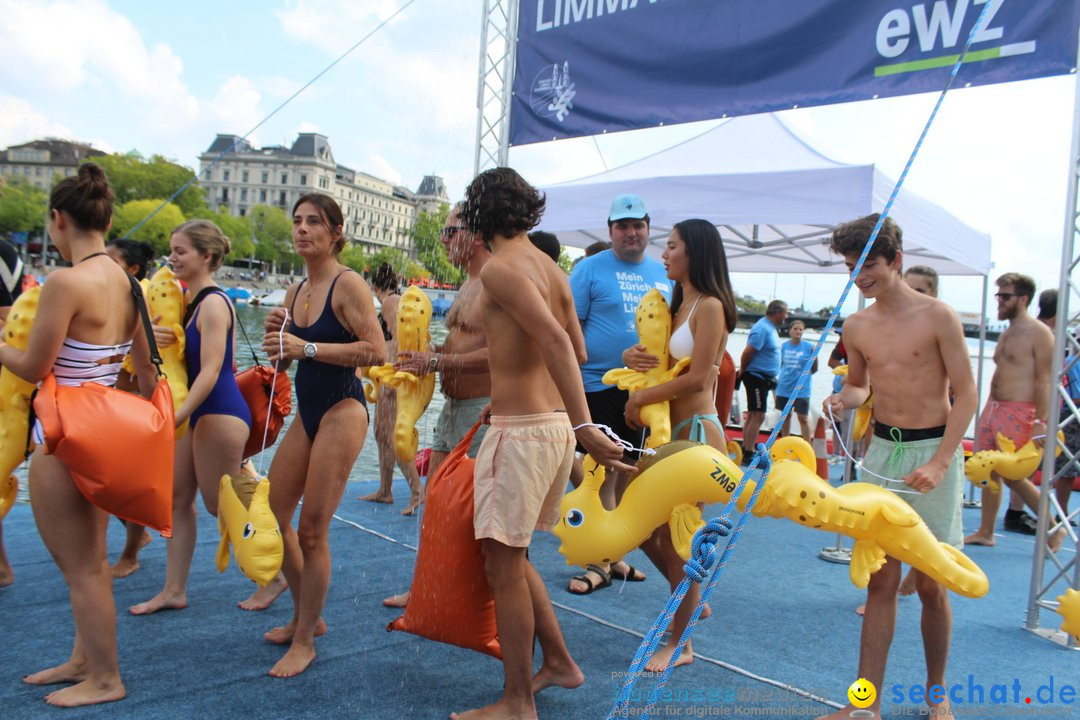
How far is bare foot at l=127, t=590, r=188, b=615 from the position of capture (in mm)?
3420

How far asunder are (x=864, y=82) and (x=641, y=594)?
3.29 meters

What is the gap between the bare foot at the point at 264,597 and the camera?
3588 millimetres

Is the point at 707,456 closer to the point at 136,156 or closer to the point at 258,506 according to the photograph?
the point at 258,506

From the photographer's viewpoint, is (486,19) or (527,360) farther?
(486,19)

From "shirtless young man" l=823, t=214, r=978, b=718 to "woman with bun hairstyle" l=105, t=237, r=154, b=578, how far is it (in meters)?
3.34

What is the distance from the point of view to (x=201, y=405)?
11.0 ft

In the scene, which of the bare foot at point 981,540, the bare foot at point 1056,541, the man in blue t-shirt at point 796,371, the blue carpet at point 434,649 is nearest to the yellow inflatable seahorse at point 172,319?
the blue carpet at point 434,649

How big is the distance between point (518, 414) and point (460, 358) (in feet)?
3.21

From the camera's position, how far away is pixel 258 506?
9.14 ft

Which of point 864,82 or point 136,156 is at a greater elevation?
point 136,156

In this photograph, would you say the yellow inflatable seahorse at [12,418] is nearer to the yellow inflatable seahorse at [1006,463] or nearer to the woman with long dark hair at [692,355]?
the woman with long dark hair at [692,355]

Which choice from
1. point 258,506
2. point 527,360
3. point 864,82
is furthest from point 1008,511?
point 258,506

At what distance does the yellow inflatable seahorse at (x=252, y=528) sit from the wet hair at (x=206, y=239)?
1.19 meters

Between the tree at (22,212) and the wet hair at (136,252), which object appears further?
the tree at (22,212)
